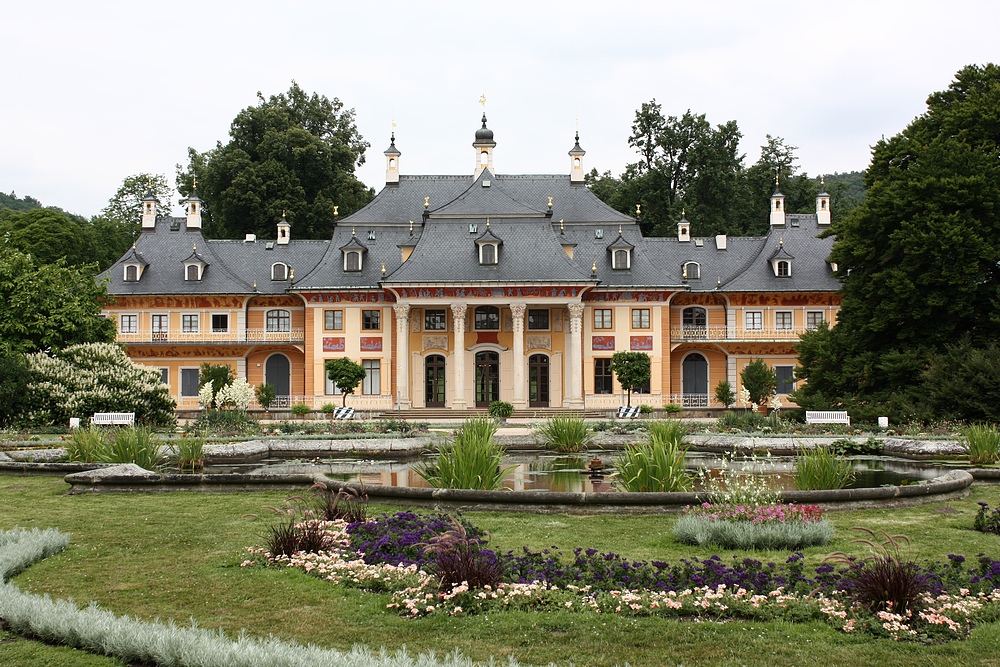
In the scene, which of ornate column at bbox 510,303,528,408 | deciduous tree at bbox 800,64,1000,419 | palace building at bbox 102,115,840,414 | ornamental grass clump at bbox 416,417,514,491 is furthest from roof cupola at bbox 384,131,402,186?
ornamental grass clump at bbox 416,417,514,491

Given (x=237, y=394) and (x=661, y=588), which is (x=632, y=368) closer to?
(x=237, y=394)

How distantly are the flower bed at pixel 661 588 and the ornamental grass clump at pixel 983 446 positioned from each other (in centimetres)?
993

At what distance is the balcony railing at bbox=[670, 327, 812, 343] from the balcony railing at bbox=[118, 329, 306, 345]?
18586 mm

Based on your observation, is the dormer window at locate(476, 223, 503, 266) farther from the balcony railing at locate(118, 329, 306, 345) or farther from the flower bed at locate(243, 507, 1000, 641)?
the flower bed at locate(243, 507, 1000, 641)

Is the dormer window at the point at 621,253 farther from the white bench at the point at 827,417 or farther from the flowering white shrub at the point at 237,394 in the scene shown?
the white bench at the point at 827,417

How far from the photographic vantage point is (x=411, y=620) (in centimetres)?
734

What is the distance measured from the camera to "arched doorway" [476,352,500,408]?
149ft

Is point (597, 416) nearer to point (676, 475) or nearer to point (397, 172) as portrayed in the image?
point (397, 172)

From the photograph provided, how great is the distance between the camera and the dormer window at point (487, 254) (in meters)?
44.3

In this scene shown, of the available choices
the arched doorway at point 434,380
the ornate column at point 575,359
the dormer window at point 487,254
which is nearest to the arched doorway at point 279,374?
the arched doorway at point 434,380

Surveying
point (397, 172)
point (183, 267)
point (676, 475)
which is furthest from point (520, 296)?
point (676, 475)

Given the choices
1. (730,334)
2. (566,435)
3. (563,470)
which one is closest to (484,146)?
(730,334)

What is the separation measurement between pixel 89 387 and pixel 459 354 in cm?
1901

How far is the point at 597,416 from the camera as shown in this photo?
132 ft
